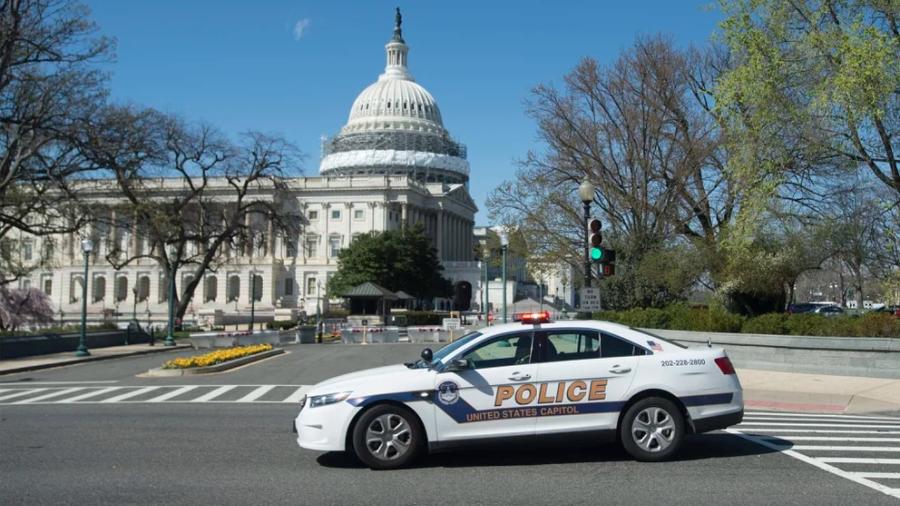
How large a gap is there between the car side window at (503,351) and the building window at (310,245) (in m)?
117

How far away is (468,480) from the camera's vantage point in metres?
9.11

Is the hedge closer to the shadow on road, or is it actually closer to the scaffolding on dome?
the shadow on road

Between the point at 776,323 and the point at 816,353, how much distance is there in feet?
9.59

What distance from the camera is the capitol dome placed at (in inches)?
6024

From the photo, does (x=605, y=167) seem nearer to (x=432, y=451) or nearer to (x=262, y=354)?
(x=262, y=354)

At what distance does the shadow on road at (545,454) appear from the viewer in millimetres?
9984

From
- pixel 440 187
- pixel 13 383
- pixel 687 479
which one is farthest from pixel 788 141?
pixel 440 187

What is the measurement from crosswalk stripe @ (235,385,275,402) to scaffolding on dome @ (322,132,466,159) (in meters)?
135

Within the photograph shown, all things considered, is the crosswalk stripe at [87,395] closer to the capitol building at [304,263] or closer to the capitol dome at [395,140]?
the capitol building at [304,263]

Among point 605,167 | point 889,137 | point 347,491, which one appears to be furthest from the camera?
point 605,167

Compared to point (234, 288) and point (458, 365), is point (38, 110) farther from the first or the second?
point (234, 288)

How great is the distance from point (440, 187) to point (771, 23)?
118 meters

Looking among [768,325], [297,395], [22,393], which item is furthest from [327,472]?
[768,325]

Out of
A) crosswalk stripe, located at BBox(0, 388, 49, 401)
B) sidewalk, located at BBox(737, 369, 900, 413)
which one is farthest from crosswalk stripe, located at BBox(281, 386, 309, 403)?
sidewalk, located at BBox(737, 369, 900, 413)
